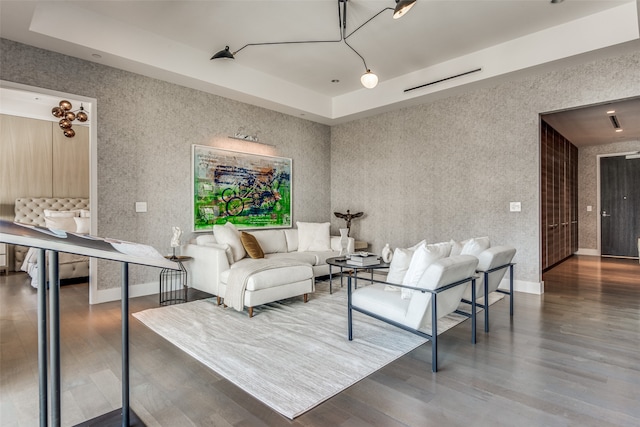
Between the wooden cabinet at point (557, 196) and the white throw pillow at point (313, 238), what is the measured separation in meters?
3.22

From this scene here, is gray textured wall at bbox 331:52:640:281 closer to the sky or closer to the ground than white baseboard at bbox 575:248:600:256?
closer to the sky

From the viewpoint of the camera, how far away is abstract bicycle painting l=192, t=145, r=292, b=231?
510cm

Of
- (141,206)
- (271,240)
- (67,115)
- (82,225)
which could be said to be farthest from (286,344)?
(67,115)

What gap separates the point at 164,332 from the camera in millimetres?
3139

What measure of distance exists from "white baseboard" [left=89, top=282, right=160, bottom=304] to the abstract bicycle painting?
1.01 m

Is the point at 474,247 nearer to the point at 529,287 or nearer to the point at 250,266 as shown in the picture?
the point at 529,287

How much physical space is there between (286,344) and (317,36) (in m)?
3.63

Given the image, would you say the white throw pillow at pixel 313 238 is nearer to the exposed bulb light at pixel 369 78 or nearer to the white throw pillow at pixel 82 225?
the exposed bulb light at pixel 369 78

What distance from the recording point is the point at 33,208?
633 cm

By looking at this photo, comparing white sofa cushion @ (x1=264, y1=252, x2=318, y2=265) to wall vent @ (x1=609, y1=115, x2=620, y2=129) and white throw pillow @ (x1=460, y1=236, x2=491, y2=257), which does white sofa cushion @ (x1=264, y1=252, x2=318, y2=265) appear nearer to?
white throw pillow @ (x1=460, y1=236, x2=491, y2=257)

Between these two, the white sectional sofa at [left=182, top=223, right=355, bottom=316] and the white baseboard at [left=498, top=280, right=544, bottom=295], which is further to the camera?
the white baseboard at [left=498, top=280, right=544, bottom=295]

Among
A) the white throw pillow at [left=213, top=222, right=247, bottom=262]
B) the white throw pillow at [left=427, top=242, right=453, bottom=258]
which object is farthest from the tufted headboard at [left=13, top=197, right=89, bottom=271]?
the white throw pillow at [left=427, top=242, right=453, bottom=258]

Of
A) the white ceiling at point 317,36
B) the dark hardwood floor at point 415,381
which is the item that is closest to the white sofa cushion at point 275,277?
the dark hardwood floor at point 415,381

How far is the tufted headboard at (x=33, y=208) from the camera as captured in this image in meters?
6.13
